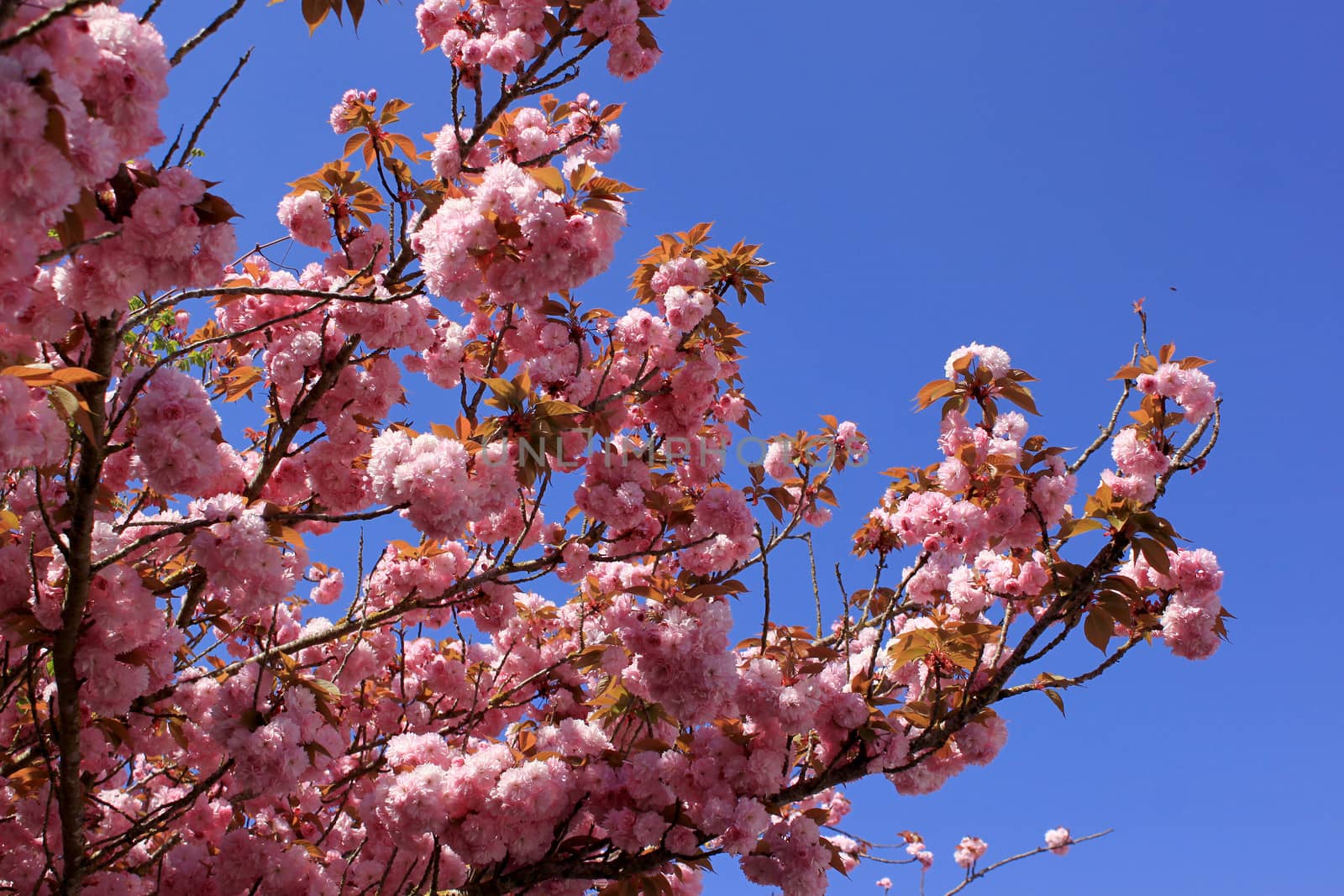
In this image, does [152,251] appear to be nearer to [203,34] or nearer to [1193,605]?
[203,34]

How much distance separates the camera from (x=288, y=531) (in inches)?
112

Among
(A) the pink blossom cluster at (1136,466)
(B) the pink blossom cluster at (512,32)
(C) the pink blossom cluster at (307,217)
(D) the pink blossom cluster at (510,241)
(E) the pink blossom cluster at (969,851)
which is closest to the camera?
(D) the pink blossom cluster at (510,241)

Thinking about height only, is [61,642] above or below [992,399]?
below

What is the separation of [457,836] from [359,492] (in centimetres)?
152

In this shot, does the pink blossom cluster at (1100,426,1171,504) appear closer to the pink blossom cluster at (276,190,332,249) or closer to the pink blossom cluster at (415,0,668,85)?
the pink blossom cluster at (415,0,668,85)

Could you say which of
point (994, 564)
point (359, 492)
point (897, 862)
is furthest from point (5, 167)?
point (897, 862)

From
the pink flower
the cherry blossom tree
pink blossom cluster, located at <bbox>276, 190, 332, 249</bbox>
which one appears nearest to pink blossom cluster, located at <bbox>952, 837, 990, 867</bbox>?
the cherry blossom tree

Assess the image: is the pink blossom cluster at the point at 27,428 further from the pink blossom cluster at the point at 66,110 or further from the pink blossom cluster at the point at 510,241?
the pink blossom cluster at the point at 510,241

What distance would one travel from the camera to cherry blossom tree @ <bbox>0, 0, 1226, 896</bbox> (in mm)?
2604

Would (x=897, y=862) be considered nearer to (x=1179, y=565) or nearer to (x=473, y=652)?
(x=1179, y=565)

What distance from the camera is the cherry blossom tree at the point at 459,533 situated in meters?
2.60

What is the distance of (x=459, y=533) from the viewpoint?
3.00m

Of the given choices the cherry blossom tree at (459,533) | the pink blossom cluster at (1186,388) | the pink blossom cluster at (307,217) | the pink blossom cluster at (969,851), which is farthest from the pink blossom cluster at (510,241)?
the pink blossom cluster at (969,851)

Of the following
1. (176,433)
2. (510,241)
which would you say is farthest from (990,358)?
(176,433)
